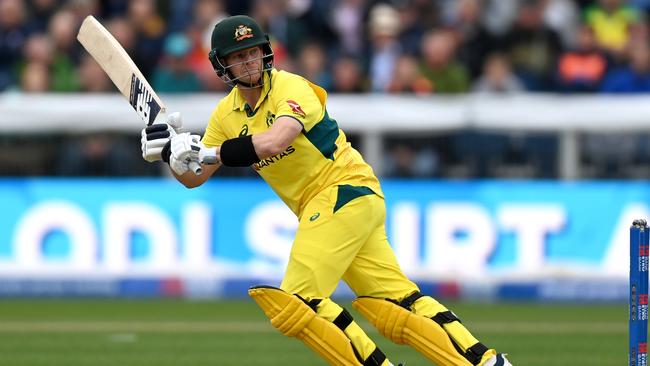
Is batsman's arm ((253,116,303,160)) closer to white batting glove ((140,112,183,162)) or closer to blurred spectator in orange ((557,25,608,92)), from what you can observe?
white batting glove ((140,112,183,162))

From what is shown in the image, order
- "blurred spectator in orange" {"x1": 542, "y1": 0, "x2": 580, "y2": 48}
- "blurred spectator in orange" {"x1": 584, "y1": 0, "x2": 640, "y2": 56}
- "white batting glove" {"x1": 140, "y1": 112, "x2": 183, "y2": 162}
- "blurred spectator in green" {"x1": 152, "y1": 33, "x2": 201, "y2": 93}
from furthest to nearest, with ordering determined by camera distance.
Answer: "blurred spectator in orange" {"x1": 542, "y1": 0, "x2": 580, "y2": 48} < "blurred spectator in orange" {"x1": 584, "y1": 0, "x2": 640, "y2": 56} < "blurred spectator in green" {"x1": 152, "y1": 33, "x2": 201, "y2": 93} < "white batting glove" {"x1": 140, "y1": 112, "x2": 183, "y2": 162}

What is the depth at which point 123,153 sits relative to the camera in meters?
13.9

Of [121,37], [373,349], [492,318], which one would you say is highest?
[121,37]

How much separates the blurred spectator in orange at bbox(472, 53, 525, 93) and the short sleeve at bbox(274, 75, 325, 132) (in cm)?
754

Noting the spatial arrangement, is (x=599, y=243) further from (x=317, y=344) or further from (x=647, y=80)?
(x=317, y=344)

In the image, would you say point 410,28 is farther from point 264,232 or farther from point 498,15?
point 264,232

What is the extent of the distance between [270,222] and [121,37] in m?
2.72

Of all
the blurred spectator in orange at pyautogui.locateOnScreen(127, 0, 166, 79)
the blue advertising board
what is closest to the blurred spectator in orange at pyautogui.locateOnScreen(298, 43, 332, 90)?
the blue advertising board

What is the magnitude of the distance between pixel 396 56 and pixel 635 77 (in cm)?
245

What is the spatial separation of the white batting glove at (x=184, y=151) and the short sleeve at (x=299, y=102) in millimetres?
431

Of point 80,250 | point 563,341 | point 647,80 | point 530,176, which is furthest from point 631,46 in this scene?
point 80,250

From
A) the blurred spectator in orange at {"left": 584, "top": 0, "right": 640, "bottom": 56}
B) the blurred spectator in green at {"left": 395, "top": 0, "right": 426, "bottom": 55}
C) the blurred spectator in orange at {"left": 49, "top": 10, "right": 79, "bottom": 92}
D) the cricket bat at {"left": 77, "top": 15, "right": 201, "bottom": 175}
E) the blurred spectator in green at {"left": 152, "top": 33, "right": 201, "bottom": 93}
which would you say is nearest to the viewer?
the cricket bat at {"left": 77, "top": 15, "right": 201, "bottom": 175}

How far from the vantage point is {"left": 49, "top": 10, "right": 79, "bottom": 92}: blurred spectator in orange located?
14.4 metres

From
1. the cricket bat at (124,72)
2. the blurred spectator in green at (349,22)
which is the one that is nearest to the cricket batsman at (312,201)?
the cricket bat at (124,72)
